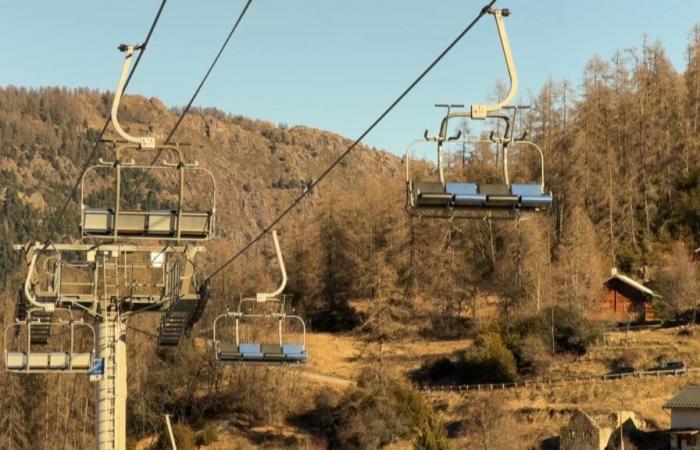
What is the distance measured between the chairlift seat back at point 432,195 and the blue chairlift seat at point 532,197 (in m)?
0.73

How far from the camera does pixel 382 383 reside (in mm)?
50812

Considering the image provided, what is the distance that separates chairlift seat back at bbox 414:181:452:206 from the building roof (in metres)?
32.6

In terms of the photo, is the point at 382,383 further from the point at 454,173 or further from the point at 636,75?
the point at 636,75

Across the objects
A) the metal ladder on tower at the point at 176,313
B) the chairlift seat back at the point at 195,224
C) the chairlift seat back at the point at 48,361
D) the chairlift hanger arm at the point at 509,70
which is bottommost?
the chairlift seat back at the point at 48,361

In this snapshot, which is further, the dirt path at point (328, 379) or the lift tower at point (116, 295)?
the dirt path at point (328, 379)

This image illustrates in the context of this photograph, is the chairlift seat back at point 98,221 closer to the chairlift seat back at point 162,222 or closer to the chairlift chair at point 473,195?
the chairlift seat back at point 162,222

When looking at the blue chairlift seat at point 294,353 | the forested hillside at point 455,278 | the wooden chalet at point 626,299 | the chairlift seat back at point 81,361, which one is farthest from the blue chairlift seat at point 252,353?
the wooden chalet at point 626,299

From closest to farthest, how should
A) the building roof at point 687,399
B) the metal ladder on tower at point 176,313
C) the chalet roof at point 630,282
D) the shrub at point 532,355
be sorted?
the metal ladder on tower at point 176,313 < the building roof at point 687,399 < the shrub at point 532,355 < the chalet roof at point 630,282

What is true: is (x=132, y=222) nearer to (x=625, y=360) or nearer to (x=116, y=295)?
(x=116, y=295)

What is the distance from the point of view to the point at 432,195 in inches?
476

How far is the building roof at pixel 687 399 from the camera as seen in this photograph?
1668 inches

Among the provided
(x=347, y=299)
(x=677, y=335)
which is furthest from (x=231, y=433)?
(x=677, y=335)

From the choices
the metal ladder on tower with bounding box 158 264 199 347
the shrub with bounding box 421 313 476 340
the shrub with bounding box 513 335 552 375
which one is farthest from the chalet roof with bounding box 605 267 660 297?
the metal ladder on tower with bounding box 158 264 199 347

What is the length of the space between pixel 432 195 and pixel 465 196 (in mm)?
339
